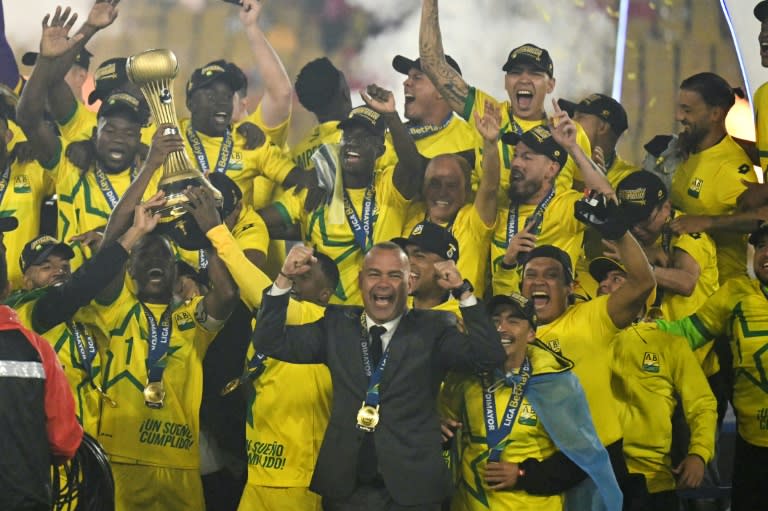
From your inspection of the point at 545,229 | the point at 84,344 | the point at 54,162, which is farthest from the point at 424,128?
the point at 84,344

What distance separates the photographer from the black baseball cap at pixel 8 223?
15.7ft

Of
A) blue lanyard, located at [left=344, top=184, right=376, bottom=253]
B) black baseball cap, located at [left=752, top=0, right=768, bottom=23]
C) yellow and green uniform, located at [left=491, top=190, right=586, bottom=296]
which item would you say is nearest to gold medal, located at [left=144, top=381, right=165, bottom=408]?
blue lanyard, located at [left=344, top=184, right=376, bottom=253]

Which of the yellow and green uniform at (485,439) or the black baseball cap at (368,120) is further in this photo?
the black baseball cap at (368,120)

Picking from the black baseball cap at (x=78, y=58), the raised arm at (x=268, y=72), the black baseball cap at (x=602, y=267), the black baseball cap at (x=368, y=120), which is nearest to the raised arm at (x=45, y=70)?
the black baseball cap at (x=78, y=58)

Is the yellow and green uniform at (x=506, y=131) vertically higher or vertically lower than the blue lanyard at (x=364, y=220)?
higher

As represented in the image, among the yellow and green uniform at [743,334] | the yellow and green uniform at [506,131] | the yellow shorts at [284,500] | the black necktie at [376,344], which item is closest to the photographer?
the black necktie at [376,344]

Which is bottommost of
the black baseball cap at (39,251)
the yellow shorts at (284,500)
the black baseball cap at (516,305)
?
the yellow shorts at (284,500)

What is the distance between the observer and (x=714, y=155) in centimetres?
519

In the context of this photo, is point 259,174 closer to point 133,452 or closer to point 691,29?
point 133,452

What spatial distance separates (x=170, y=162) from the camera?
4785 mm

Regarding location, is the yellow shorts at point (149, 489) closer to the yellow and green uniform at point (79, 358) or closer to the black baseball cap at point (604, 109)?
the yellow and green uniform at point (79, 358)

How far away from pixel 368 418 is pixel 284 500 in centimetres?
52

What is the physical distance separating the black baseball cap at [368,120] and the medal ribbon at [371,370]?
873 mm

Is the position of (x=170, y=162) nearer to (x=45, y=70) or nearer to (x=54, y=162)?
(x=54, y=162)
